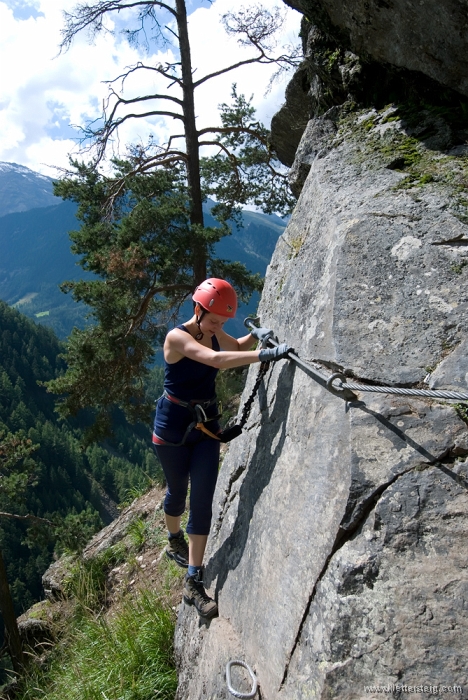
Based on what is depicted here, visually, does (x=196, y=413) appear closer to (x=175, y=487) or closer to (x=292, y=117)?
(x=175, y=487)

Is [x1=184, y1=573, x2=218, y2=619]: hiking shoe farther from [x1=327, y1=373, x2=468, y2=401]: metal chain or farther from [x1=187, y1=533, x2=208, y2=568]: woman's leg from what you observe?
[x1=327, y1=373, x2=468, y2=401]: metal chain

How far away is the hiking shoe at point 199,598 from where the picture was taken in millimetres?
3277

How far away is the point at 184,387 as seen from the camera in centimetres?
361

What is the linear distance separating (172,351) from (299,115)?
4.26 m

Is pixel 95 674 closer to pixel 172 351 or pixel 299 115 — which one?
pixel 172 351

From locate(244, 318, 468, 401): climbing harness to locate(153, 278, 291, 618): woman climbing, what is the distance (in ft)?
2.41

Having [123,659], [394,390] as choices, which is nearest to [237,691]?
[123,659]

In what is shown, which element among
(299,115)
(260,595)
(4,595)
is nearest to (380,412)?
(260,595)

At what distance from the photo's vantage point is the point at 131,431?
117 meters

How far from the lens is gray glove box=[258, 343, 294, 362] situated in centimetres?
291

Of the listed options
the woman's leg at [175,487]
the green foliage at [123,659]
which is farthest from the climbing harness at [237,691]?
the woman's leg at [175,487]

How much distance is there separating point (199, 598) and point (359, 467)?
1821 millimetres

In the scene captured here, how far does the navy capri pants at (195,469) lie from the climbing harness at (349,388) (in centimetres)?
115

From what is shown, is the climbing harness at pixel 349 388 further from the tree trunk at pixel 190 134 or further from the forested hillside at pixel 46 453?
the forested hillside at pixel 46 453
